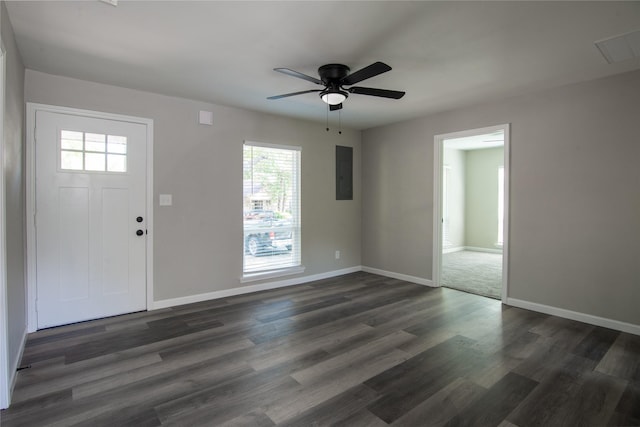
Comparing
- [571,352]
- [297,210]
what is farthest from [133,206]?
[571,352]

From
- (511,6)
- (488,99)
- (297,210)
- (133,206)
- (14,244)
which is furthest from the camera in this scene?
(297,210)

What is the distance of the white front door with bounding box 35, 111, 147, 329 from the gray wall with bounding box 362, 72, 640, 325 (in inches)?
165

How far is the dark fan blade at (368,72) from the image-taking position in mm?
2422

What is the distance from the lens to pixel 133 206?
3771 mm

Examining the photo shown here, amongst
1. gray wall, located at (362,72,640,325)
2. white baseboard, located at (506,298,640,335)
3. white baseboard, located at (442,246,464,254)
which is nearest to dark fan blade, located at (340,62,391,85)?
gray wall, located at (362,72,640,325)

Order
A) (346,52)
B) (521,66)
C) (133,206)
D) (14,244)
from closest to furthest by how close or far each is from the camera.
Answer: (14,244)
(346,52)
(521,66)
(133,206)

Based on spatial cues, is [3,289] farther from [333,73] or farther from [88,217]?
[333,73]

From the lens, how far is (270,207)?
192 inches

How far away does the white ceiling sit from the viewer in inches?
86.6

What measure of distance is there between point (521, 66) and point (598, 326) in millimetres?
2728

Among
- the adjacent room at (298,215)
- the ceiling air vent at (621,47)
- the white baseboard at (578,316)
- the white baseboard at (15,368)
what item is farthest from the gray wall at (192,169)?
the white baseboard at (578,316)

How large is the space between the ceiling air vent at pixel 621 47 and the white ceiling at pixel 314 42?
8 centimetres

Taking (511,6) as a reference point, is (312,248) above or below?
below

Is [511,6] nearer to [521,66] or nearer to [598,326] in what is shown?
[521,66]
